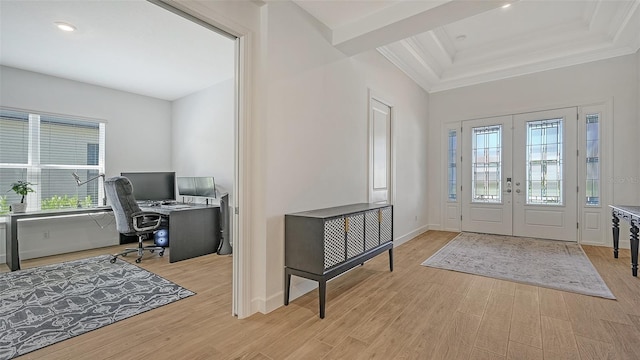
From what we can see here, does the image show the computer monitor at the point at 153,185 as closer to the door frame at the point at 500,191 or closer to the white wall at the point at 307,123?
the white wall at the point at 307,123

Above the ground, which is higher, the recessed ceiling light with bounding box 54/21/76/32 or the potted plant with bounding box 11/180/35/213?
the recessed ceiling light with bounding box 54/21/76/32

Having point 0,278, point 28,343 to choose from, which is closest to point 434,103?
point 28,343

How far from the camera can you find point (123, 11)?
9.71ft

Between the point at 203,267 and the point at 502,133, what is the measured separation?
5716mm

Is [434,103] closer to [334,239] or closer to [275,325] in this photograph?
[334,239]

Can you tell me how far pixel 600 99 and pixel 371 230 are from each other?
4.64 meters

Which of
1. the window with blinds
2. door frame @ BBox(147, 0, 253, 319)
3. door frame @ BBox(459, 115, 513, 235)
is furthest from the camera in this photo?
door frame @ BBox(459, 115, 513, 235)

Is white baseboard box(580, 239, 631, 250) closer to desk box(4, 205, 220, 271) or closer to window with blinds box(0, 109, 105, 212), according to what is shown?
desk box(4, 205, 220, 271)

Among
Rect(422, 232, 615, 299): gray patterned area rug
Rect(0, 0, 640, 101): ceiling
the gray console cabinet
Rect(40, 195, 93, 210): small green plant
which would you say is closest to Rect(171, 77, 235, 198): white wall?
Rect(0, 0, 640, 101): ceiling

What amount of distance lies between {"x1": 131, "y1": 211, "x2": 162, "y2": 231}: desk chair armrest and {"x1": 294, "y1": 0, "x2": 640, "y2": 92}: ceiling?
11.8 ft

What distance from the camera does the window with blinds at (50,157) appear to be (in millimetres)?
4254

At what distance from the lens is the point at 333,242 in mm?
2535

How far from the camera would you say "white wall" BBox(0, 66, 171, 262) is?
429 centimetres

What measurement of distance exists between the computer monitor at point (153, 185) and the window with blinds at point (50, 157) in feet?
2.39
